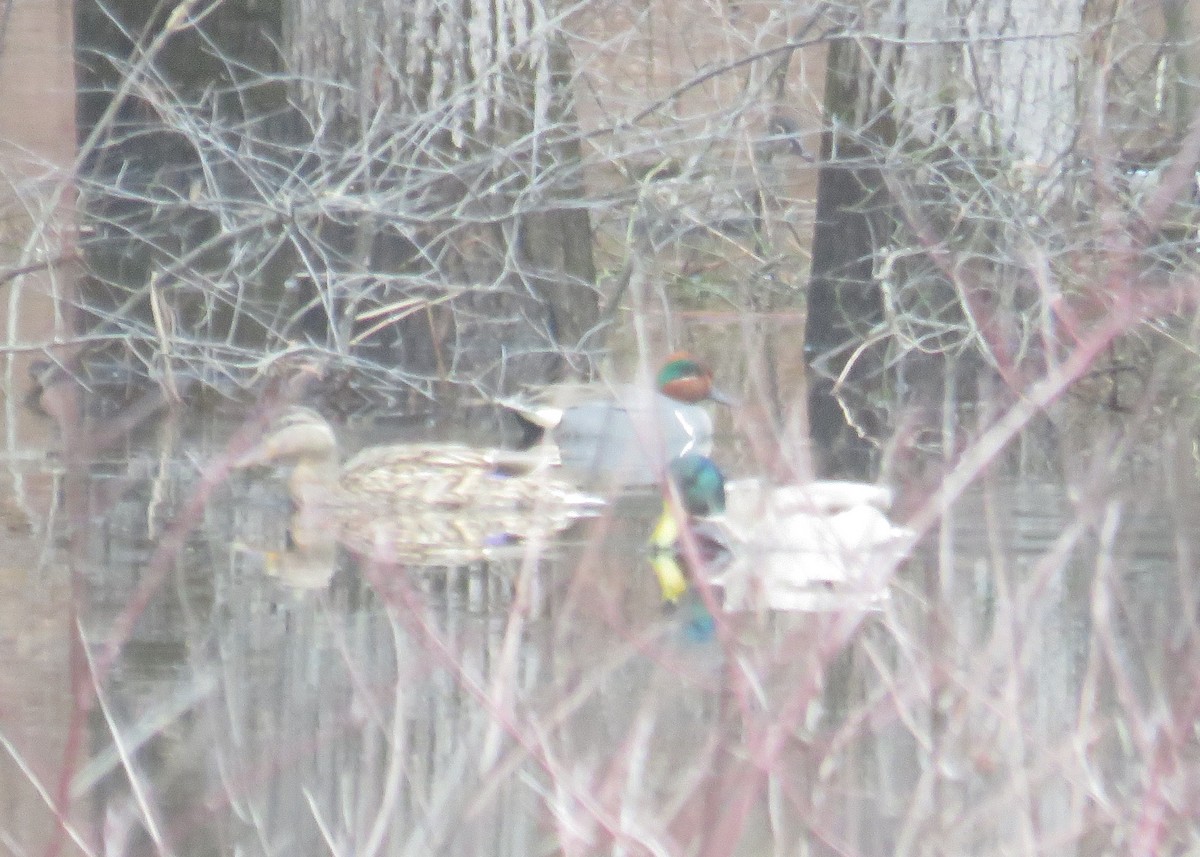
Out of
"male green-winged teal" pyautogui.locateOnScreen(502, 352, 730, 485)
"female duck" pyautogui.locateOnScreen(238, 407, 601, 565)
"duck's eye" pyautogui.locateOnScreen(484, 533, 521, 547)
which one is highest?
"male green-winged teal" pyautogui.locateOnScreen(502, 352, 730, 485)

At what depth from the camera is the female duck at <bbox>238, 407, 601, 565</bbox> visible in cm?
802

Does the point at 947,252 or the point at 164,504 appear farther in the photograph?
the point at 947,252

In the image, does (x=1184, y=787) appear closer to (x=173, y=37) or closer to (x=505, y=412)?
(x=505, y=412)

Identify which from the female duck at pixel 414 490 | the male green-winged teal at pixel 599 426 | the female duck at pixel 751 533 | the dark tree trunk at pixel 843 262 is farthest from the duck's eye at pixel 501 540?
the dark tree trunk at pixel 843 262

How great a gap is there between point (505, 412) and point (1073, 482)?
3.36 meters

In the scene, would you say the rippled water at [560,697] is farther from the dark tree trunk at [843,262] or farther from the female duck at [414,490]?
the dark tree trunk at [843,262]

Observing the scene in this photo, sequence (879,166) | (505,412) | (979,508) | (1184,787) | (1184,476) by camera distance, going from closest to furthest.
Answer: (1184,787) → (979,508) → (1184,476) → (879,166) → (505,412)

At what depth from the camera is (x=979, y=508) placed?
7793 millimetres

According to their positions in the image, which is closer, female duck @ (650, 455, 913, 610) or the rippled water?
the rippled water

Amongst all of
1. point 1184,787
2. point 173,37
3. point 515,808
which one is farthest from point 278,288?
point 1184,787

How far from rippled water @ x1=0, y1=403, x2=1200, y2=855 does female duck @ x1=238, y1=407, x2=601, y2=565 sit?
0.45 metres

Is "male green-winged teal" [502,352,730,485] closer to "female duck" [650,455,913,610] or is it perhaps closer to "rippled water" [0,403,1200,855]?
"female duck" [650,455,913,610]

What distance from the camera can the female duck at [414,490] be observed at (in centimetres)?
802

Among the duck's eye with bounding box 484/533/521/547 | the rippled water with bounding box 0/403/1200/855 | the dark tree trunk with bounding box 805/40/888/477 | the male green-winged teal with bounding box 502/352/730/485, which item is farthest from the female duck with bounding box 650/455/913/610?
the dark tree trunk with bounding box 805/40/888/477
